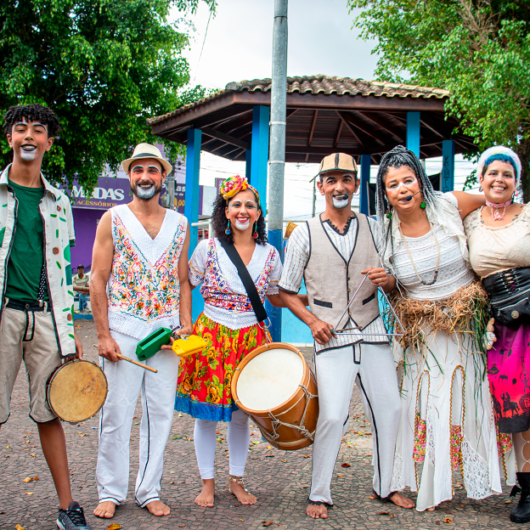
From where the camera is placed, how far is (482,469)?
3.13 m

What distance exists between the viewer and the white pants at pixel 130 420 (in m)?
3.13

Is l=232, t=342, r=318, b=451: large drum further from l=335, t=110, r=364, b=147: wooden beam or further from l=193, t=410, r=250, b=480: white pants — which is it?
l=335, t=110, r=364, b=147: wooden beam

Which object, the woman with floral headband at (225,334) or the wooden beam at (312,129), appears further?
the wooden beam at (312,129)

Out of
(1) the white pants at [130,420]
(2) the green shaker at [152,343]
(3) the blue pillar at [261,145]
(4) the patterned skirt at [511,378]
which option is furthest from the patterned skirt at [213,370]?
(3) the blue pillar at [261,145]

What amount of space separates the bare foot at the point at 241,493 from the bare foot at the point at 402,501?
90cm

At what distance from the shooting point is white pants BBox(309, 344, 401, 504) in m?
3.15

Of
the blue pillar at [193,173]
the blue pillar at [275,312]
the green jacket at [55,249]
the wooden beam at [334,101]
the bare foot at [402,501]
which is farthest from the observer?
the blue pillar at [193,173]

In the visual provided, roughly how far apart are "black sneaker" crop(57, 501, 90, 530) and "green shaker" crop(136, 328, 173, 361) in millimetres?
889

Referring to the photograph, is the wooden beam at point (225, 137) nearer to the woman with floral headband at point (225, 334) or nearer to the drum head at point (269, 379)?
the woman with floral headband at point (225, 334)

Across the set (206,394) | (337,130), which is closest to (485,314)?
(206,394)

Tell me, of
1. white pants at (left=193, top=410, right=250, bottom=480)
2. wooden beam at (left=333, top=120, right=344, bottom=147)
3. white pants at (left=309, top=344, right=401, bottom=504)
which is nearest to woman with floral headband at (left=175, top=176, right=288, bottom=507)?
white pants at (left=193, top=410, right=250, bottom=480)

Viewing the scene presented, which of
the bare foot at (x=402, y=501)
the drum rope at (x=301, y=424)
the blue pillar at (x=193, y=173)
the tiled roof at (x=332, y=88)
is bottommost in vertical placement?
the bare foot at (x=402, y=501)

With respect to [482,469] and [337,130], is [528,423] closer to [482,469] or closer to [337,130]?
[482,469]

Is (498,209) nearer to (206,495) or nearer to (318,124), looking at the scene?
(206,495)
